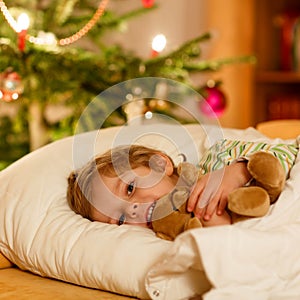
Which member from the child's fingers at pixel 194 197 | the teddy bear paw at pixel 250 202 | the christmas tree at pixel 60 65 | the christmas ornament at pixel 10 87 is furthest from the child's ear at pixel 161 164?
the christmas tree at pixel 60 65

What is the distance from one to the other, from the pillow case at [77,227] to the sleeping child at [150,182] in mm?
37

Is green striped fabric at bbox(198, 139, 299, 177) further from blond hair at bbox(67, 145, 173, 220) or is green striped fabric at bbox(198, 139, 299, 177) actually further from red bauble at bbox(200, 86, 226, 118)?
red bauble at bbox(200, 86, 226, 118)

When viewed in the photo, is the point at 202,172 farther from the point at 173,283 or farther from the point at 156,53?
the point at 156,53

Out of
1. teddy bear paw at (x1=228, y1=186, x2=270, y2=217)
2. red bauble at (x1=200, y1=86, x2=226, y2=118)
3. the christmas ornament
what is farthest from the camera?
red bauble at (x1=200, y1=86, x2=226, y2=118)

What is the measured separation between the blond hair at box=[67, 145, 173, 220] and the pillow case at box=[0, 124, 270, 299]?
0.02 metres

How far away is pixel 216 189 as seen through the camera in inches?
42.3

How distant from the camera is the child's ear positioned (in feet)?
3.90

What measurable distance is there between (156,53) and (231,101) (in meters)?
1.02

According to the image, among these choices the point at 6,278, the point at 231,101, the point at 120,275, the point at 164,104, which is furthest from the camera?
the point at 231,101

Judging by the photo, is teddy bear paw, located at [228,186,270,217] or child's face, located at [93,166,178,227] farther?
child's face, located at [93,166,178,227]

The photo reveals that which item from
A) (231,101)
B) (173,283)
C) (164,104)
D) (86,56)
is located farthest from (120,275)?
(231,101)

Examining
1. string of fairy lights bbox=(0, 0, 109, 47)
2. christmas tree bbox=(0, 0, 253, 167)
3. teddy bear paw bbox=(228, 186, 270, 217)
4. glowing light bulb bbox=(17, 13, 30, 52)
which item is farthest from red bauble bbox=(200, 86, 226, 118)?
teddy bear paw bbox=(228, 186, 270, 217)

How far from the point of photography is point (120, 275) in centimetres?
101

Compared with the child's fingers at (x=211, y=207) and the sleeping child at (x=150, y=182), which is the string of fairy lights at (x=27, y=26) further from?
the child's fingers at (x=211, y=207)
